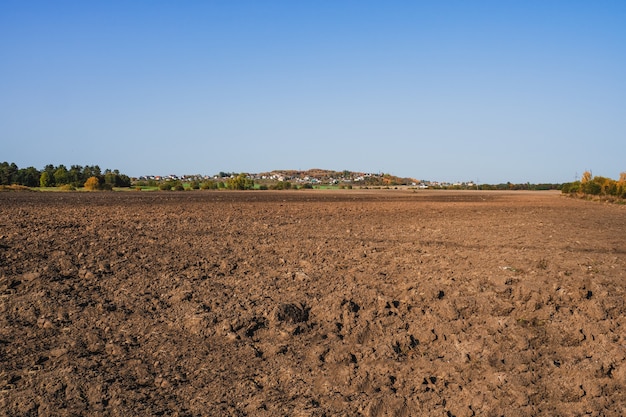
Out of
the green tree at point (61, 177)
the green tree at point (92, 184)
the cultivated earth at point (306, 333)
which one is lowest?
the cultivated earth at point (306, 333)

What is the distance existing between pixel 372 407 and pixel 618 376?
95.1 inches

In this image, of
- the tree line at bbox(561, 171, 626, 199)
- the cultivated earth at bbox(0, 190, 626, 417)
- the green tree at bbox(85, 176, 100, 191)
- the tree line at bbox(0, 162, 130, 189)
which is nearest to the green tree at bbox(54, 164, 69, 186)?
the tree line at bbox(0, 162, 130, 189)

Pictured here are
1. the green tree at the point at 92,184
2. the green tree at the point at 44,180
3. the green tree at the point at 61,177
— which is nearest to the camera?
the green tree at the point at 92,184

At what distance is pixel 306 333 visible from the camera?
232 inches

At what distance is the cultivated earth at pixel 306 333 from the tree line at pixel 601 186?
4378 cm

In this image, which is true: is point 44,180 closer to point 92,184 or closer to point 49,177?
point 49,177

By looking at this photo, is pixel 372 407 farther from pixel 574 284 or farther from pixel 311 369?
pixel 574 284

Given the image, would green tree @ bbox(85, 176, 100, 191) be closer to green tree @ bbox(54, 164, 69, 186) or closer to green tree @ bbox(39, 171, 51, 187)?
green tree @ bbox(39, 171, 51, 187)

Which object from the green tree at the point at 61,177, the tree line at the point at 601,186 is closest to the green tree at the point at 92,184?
the green tree at the point at 61,177

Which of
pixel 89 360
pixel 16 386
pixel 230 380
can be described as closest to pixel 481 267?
pixel 230 380

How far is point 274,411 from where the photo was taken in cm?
411

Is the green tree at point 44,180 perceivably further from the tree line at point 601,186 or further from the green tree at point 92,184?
the tree line at point 601,186

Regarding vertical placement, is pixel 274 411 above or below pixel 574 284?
below

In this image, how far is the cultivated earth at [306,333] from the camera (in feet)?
14.2
